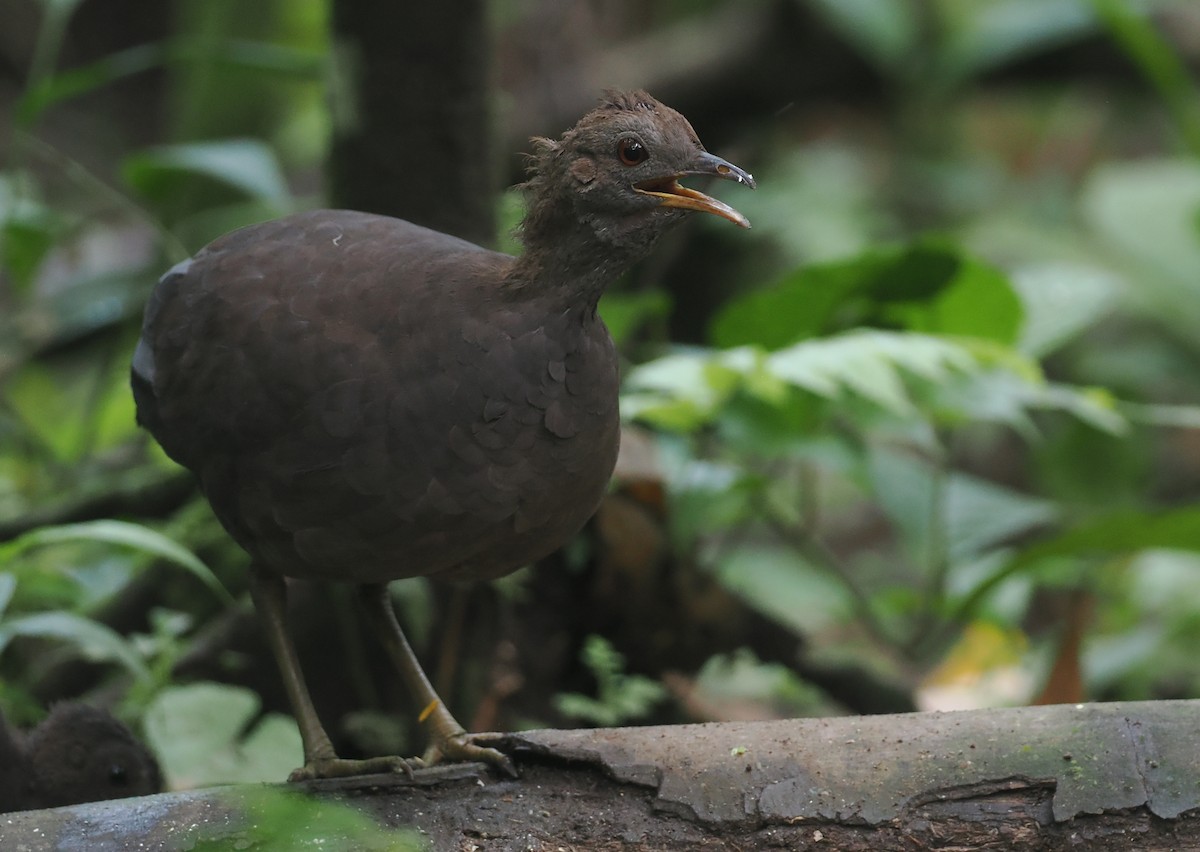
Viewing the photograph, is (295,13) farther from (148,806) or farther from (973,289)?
(148,806)

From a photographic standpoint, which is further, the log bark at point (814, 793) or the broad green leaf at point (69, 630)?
the broad green leaf at point (69, 630)

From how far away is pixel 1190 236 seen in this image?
23.0 ft

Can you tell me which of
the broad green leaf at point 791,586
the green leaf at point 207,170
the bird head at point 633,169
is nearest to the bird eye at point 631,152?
the bird head at point 633,169

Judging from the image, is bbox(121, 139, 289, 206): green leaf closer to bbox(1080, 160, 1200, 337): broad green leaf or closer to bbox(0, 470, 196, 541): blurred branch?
bbox(0, 470, 196, 541): blurred branch

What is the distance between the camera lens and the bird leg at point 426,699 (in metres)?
2.78

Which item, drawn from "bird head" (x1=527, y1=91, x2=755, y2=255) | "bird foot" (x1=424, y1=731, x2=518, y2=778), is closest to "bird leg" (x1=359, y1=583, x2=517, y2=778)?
"bird foot" (x1=424, y1=731, x2=518, y2=778)

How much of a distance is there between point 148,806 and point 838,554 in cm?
671

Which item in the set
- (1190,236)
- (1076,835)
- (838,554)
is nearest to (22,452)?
(1076,835)

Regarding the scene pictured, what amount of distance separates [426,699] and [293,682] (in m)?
0.29

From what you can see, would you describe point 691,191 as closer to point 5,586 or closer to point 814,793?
point 814,793

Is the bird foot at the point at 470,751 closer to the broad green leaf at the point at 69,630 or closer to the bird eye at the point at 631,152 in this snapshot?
the broad green leaf at the point at 69,630

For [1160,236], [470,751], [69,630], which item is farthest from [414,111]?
[1160,236]

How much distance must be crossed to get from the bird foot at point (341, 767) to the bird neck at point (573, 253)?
0.96 meters

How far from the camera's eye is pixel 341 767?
2.79 metres
